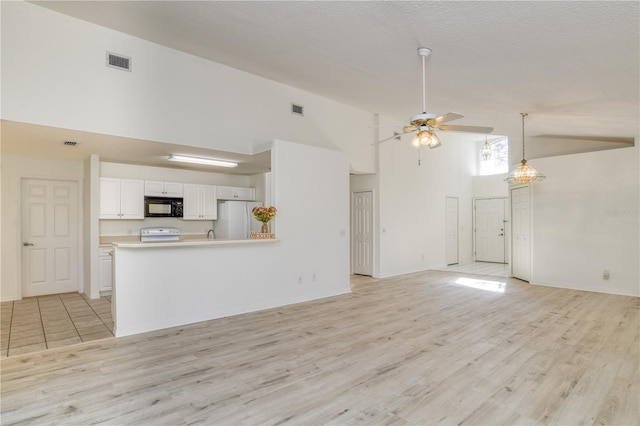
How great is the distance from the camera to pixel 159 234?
6613 mm

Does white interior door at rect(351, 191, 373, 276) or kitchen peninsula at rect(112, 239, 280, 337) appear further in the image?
white interior door at rect(351, 191, 373, 276)

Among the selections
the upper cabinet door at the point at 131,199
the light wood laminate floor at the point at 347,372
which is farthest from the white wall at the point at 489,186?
the upper cabinet door at the point at 131,199

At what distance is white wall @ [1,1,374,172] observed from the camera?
379 centimetres

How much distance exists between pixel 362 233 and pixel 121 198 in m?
5.15

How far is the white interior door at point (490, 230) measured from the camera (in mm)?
10750

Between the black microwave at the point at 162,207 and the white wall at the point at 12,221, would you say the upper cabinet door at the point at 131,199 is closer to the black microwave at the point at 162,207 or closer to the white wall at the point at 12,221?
the black microwave at the point at 162,207

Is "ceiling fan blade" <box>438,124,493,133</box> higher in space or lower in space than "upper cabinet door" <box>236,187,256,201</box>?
higher

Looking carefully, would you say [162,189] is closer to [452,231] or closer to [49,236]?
[49,236]

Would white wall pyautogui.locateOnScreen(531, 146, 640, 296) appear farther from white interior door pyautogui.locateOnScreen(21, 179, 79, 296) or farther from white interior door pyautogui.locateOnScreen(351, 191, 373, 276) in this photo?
white interior door pyautogui.locateOnScreen(21, 179, 79, 296)

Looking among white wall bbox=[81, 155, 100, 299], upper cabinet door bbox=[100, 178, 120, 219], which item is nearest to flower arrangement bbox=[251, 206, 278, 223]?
upper cabinet door bbox=[100, 178, 120, 219]

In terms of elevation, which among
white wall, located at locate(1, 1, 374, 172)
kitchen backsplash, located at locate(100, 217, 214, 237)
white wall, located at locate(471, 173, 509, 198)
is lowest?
kitchen backsplash, located at locate(100, 217, 214, 237)

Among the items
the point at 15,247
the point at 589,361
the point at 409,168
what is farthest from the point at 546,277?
the point at 15,247

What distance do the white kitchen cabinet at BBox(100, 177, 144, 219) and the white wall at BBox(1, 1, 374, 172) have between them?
209 centimetres

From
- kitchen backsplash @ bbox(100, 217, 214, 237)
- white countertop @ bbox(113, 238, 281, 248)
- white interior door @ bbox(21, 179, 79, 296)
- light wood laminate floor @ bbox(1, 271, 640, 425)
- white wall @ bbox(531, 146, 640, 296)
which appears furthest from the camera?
kitchen backsplash @ bbox(100, 217, 214, 237)
